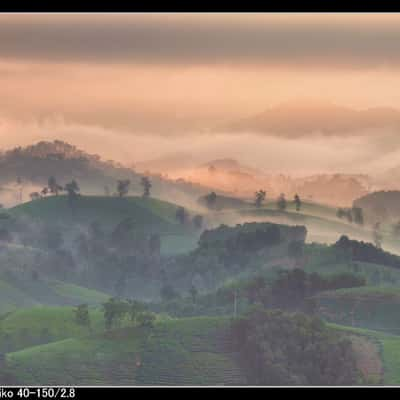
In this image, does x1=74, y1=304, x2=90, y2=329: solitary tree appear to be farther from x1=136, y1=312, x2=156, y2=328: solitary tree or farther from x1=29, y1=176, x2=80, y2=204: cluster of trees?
x1=29, y1=176, x2=80, y2=204: cluster of trees

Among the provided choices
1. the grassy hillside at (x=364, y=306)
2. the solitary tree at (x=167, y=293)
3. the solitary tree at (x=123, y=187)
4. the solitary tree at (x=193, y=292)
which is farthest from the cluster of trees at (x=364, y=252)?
the solitary tree at (x=123, y=187)

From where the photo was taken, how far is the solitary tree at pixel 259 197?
74.1 feet

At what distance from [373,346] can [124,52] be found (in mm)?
A: 6069

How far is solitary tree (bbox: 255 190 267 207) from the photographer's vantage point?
74.1 feet

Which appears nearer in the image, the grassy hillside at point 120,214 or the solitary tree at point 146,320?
the solitary tree at point 146,320

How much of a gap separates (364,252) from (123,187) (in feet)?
13.7

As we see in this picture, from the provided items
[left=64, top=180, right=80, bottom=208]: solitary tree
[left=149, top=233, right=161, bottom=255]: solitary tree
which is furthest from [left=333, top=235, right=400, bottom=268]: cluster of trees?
[left=64, top=180, right=80, bottom=208]: solitary tree

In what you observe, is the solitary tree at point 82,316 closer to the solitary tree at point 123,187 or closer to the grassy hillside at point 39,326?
the grassy hillside at point 39,326

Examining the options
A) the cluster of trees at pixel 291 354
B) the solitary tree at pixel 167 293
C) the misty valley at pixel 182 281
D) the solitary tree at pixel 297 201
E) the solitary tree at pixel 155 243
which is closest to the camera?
the cluster of trees at pixel 291 354

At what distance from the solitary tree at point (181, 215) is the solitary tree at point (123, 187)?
92 cm

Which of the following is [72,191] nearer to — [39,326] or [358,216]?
[39,326]
